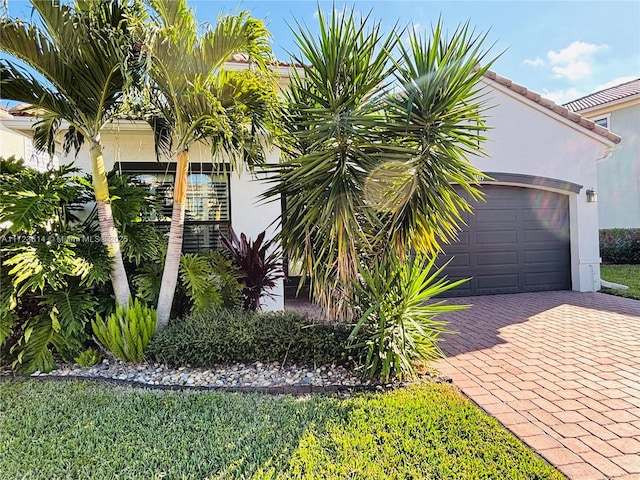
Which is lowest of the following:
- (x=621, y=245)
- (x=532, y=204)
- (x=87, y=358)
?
(x=87, y=358)

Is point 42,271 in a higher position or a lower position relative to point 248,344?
higher

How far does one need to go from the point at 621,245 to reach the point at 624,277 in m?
4.21

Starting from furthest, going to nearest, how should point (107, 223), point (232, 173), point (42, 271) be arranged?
point (232, 173)
point (107, 223)
point (42, 271)

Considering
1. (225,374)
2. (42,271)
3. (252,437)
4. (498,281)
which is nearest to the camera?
(252,437)

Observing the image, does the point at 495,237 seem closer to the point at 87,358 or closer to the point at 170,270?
the point at 170,270

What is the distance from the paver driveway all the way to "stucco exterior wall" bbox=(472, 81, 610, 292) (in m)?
2.39

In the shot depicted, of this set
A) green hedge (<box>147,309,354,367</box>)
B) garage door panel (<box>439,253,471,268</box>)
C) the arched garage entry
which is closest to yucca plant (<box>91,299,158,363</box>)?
green hedge (<box>147,309,354,367</box>)

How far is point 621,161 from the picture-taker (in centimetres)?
1606

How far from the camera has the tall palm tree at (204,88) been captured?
4.12m

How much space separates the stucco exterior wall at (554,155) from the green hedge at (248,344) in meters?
7.41

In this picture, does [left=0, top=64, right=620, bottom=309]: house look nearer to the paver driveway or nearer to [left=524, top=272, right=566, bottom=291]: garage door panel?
[left=524, top=272, right=566, bottom=291]: garage door panel

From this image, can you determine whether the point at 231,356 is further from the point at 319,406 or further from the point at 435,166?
the point at 435,166

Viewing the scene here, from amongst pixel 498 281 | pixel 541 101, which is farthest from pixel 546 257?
pixel 541 101

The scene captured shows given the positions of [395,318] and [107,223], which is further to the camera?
[107,223]
